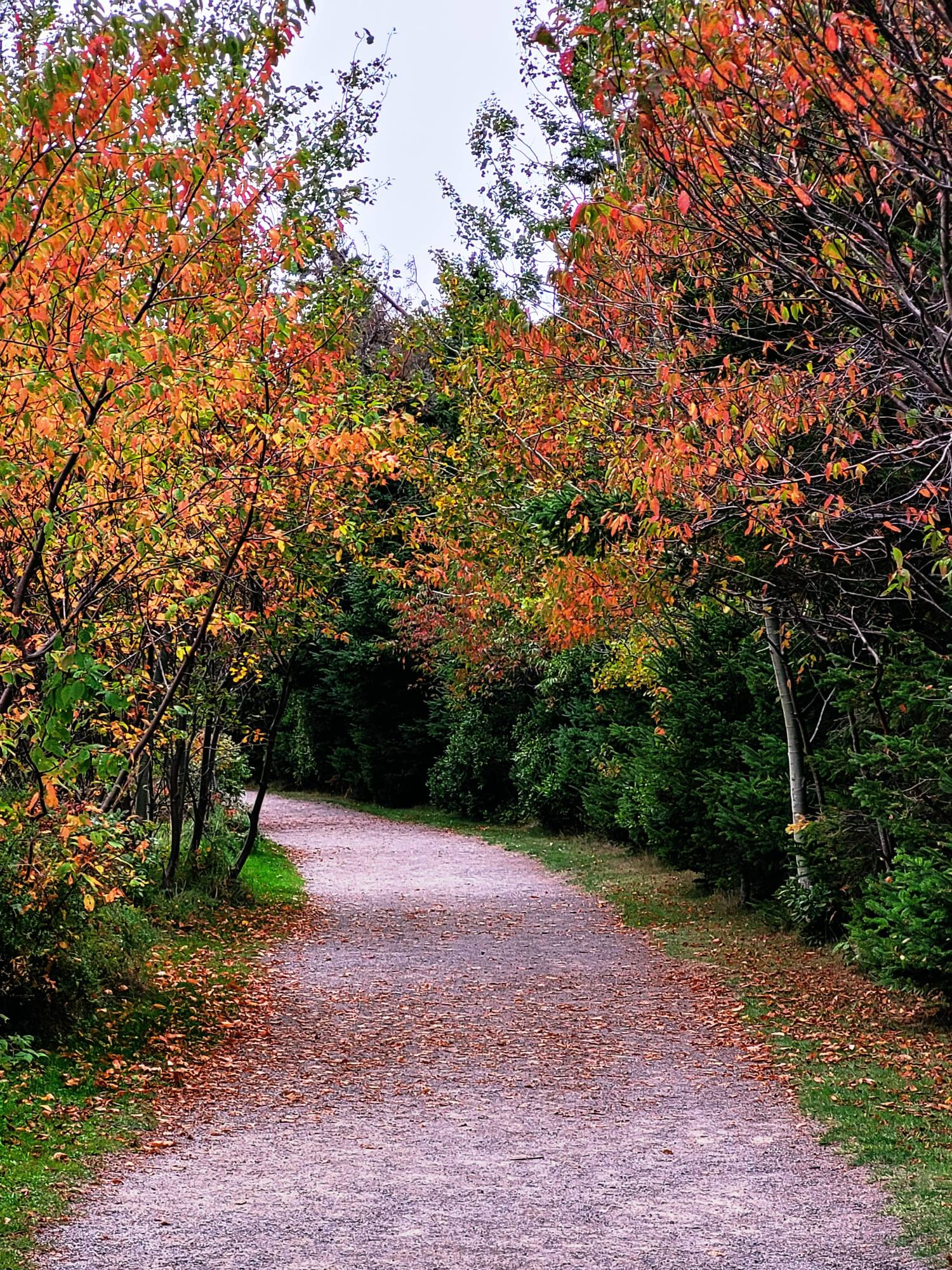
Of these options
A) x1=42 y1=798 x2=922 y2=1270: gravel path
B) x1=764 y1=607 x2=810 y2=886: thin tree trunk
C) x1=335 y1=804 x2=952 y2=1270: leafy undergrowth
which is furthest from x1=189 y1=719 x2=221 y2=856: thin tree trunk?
x1=764 y1=607 x2=810 y2=886: thin tree trunk

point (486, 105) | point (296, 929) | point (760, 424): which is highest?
point (486, 105)

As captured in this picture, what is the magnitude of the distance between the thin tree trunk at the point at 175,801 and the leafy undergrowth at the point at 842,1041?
514 centimetres

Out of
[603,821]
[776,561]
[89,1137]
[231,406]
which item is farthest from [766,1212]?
[603,821]

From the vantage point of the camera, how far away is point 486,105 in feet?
76.7

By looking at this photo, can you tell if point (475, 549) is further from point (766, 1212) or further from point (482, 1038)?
point (766, 1212)

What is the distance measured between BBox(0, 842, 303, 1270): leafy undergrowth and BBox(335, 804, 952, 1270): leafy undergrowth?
146 inches

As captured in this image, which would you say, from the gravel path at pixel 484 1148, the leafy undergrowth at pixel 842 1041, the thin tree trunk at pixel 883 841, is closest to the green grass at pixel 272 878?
the gravel path at pixel 484 1148

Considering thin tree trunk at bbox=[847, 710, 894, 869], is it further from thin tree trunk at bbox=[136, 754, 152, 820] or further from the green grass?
the green grass

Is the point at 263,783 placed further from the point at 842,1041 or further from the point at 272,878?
the point at 842,1041

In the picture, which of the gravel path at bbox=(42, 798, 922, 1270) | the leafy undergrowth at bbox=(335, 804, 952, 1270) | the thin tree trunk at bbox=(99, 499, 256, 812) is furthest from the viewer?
Result: the thin tree trunk at bbox=(99, 499, 256, 812)

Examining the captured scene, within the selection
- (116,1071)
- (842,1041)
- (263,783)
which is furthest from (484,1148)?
(263,783)

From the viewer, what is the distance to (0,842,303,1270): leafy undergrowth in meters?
5.88

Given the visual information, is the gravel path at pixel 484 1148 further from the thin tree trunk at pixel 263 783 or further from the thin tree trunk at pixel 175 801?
the thin tree trunk at pixel 263 783

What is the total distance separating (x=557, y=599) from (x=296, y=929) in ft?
15.2
